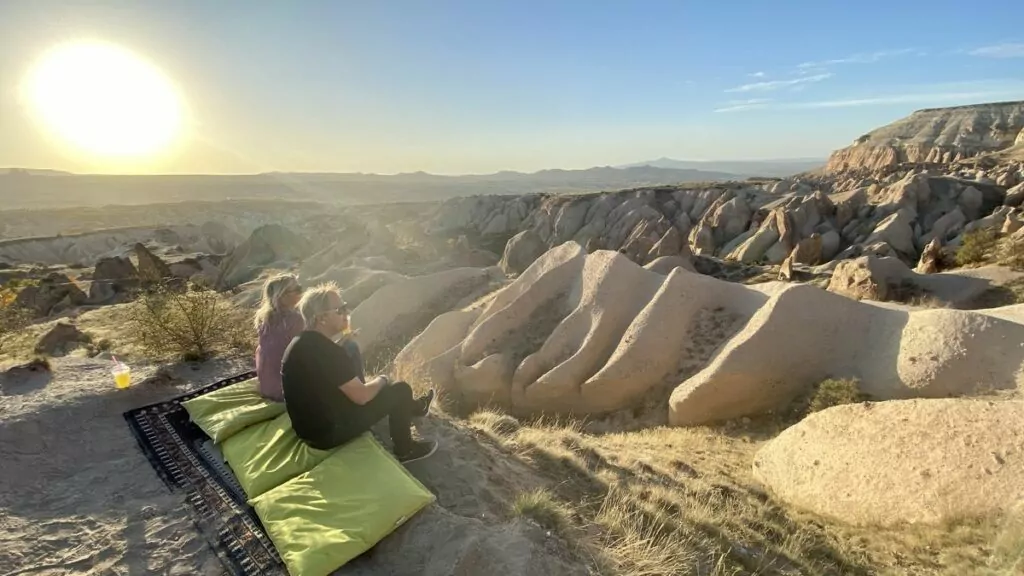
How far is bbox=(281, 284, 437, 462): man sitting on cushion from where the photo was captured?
3.79 m

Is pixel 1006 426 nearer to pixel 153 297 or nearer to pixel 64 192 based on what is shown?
pixel 153 297

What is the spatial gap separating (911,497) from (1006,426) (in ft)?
3.37

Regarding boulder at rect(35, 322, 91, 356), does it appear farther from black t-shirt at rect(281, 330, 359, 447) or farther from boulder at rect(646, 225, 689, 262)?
boulder at rect(646, 225, 689, 262)

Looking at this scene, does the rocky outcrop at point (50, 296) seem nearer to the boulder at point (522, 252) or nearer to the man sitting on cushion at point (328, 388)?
the boulder at point (522, 252)

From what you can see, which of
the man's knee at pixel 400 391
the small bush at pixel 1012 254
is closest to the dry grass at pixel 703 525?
the man's knee at pixel 400 391

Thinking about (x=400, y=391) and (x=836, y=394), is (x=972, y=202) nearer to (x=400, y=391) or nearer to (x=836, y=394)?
(x=836, y=394)

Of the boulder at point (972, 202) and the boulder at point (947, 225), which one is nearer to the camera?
the boulder at point (947, 225)

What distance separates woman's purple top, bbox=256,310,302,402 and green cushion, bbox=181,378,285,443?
0.46 ft

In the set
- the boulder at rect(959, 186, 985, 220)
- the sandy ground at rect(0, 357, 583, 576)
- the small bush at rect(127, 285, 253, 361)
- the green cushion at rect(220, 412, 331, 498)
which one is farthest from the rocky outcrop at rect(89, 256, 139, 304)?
the boulder at rect(959, 186, 985, 220)

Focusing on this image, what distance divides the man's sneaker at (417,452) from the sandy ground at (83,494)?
1.34m

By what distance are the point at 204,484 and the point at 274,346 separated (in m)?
1.09

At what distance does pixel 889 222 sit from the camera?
27391 mm

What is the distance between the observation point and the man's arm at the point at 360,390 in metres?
3.92

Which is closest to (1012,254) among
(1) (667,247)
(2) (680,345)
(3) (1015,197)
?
(1) (667,247)
